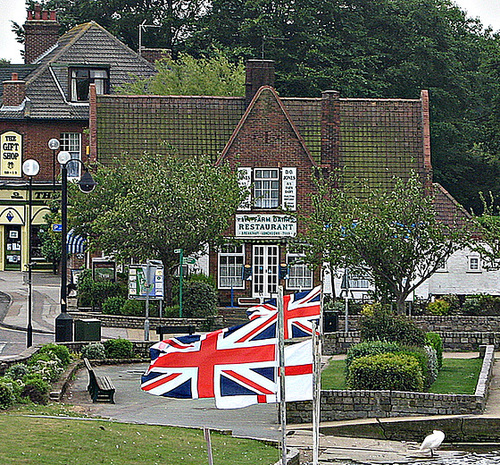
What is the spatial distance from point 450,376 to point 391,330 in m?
2.04

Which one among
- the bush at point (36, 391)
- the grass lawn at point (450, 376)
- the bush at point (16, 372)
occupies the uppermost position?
the bush at point (16, 372)

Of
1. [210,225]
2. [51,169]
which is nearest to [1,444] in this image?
[210,225]

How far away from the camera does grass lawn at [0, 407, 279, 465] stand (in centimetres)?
1495

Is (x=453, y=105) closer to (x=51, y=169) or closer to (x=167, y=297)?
(x=51, y=169)

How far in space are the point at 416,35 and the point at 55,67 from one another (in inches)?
865

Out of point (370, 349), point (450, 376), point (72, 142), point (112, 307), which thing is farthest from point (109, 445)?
point (72, 142)

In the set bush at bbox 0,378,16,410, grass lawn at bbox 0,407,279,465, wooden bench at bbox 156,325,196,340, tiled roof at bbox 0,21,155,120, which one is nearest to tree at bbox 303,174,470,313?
wooden bench at bbox 156,325,196,340

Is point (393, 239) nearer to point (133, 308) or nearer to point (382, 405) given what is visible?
point (382, 405)

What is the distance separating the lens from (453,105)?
218ft

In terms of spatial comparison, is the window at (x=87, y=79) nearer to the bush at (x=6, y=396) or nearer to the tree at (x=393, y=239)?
the tree at (x=393, y=239)

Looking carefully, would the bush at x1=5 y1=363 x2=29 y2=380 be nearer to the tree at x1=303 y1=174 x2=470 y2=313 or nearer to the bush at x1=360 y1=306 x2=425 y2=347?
the bush at x1=360 y1=306 x2=425 y2=347

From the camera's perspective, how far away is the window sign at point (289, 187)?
4634 centimetres

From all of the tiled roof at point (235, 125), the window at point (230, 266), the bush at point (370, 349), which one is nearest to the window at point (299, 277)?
the window at point (230, 266)

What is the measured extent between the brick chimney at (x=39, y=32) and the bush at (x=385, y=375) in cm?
4626
